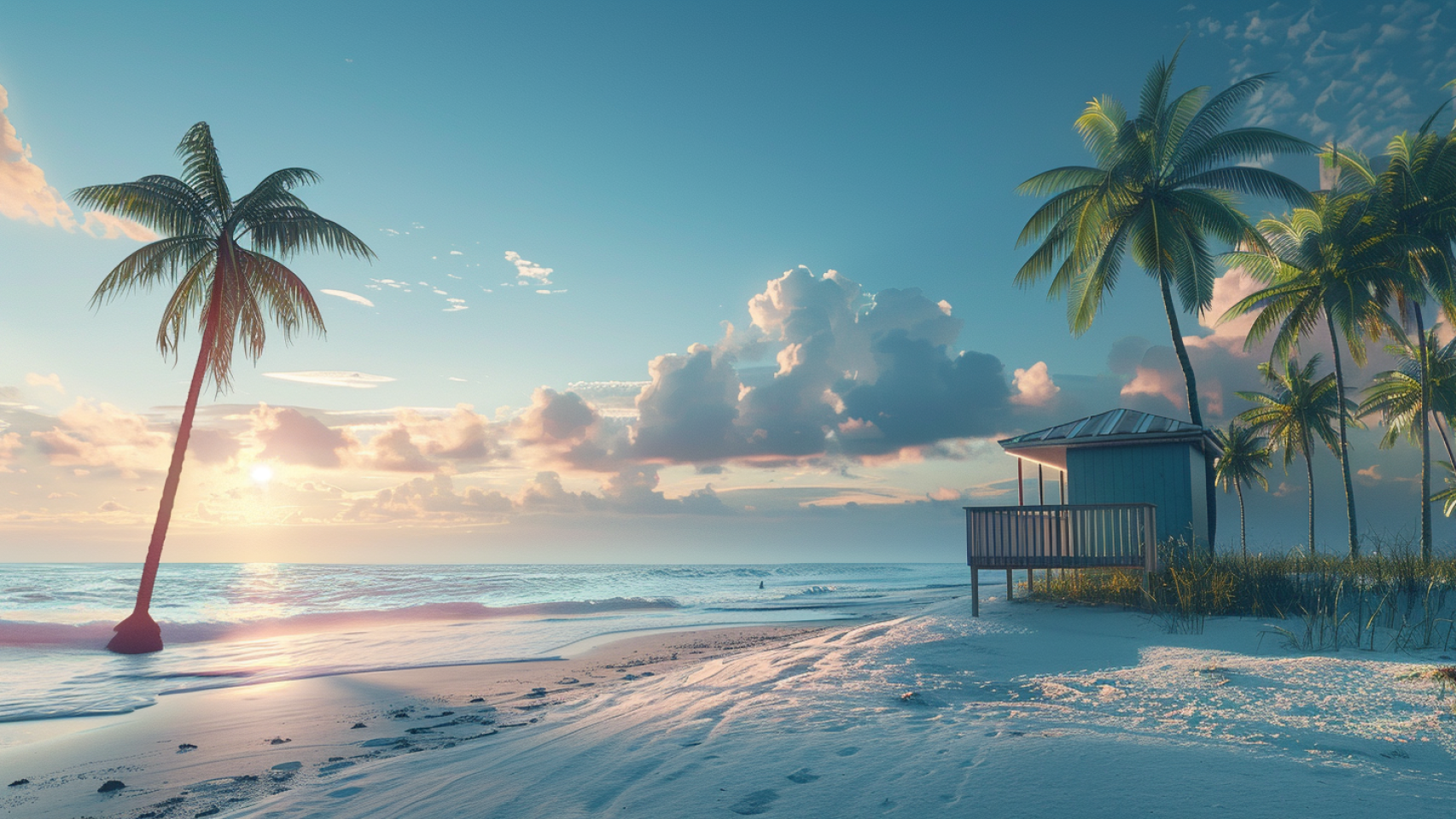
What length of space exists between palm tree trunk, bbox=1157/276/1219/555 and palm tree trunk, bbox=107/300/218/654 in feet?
73.0

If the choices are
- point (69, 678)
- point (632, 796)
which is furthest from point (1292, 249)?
point (69, 678)

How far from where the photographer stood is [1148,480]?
14.7 meters

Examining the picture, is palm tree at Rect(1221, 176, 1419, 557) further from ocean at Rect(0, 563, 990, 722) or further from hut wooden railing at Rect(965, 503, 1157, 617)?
ocean at Rect(0, 563, 990, 722)

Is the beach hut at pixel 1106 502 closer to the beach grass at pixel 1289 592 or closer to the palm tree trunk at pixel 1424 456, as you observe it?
the beach grass at pixel 1289 592

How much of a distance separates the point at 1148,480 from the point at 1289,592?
422 cm

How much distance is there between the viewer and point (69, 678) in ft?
34.5

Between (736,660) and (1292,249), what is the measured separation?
23566mm

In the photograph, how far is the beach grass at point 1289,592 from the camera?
29.9 feet

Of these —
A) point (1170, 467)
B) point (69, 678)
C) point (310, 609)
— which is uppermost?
point (1170, 467)

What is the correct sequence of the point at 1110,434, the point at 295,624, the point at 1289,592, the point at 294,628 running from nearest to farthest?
the point at 1289,592 < the point at 1110,434 < the point at 294,628 < the point at 295,624

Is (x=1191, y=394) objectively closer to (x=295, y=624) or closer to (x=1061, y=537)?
(x=1061, y=537)

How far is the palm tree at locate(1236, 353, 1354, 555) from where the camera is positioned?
29719 millimetres

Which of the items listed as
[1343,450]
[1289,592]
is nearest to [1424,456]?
[1343,450]

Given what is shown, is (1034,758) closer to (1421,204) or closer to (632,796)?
(632,796)
